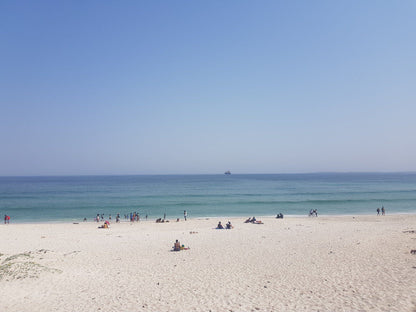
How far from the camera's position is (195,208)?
46.6 metres

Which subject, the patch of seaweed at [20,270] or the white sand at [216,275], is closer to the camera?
the white sand at [216,275]

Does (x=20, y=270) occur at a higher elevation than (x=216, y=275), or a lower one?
higher

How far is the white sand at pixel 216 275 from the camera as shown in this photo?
9.34 metres

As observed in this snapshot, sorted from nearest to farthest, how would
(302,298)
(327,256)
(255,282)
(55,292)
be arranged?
(302,298)
(55,292)
(255,282)
(327,256)

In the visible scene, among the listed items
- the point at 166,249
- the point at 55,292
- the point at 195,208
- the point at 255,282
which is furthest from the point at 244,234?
the point at 195,208

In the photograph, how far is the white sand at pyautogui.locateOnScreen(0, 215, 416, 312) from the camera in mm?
9344

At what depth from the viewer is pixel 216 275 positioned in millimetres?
12258

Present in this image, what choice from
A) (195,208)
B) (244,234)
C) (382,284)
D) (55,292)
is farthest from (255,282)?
(195,208)

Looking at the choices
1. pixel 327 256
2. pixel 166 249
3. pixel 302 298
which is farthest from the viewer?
pixel 166 249

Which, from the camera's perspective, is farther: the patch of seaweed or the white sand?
the patch of seaweed

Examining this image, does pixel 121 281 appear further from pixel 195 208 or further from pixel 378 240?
pixel 195 208

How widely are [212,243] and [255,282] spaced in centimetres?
797

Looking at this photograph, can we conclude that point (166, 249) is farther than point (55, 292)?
Yes

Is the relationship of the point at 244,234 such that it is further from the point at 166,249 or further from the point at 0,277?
the point at 0,277
